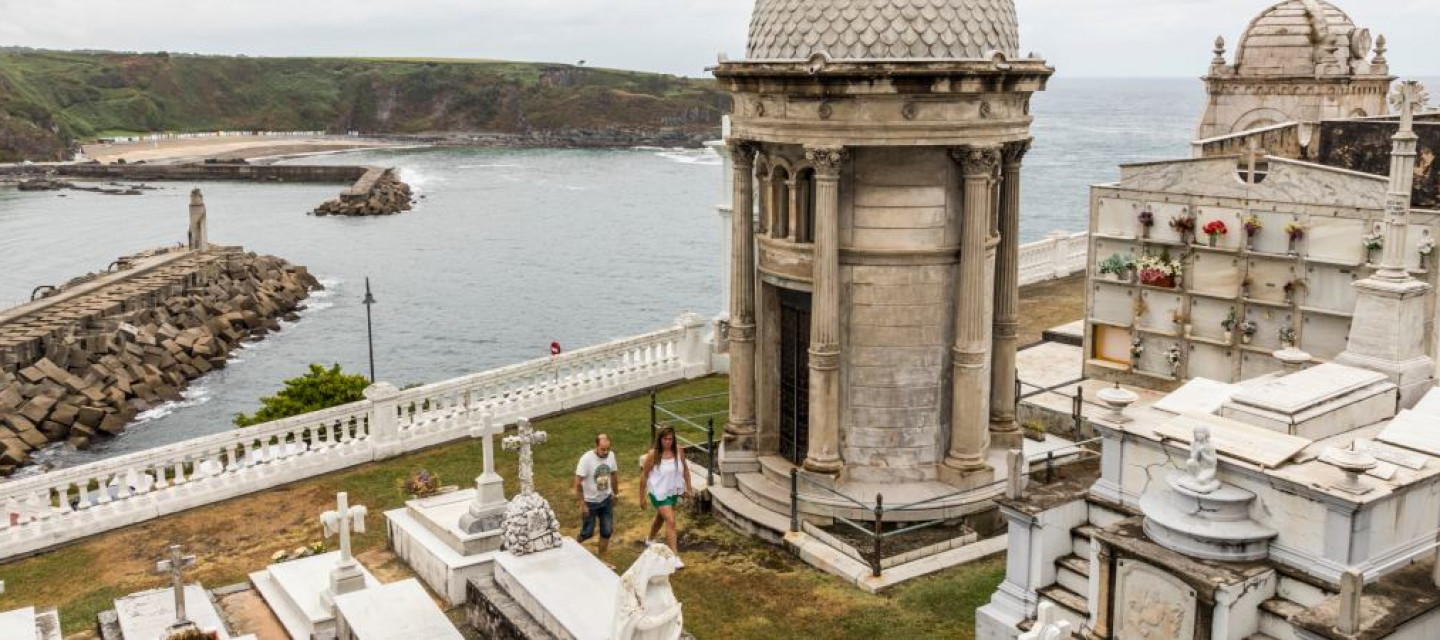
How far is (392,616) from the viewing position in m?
11.9

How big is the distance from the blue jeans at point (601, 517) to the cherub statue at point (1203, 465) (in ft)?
22.1

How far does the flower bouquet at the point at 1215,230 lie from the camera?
18.0 metres

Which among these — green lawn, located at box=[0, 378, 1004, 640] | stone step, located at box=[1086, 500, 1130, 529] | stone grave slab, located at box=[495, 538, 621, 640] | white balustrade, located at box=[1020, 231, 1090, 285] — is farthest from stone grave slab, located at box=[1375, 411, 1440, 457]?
white balustrade, located at box=[1020, 231, 1090, 285]

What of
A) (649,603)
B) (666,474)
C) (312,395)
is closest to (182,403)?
(312,395)

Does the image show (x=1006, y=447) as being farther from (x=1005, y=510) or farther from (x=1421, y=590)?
(x=1421, y=590)

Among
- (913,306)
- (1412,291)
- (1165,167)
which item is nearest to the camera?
(1412,291)

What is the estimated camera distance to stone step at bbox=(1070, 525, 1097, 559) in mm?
10703

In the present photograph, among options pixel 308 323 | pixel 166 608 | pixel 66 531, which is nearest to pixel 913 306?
pixel 166 608

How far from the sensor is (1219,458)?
9.27 metres

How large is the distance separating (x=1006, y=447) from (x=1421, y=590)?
7542 millimetres

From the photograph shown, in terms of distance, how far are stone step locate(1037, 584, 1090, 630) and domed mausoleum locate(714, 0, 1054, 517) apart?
4.15 m

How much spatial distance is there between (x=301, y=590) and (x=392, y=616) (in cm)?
172

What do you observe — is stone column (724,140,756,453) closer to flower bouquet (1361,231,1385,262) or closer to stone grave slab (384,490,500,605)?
stone grave slab (384,490,500,605)

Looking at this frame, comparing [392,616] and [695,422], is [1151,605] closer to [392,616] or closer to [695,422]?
[392,616]
